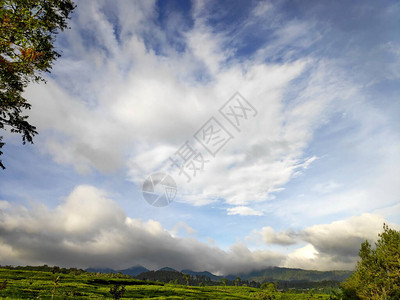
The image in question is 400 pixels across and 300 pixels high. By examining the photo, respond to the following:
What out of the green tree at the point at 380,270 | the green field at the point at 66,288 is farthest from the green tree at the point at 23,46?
the green tree at the point at 380,270

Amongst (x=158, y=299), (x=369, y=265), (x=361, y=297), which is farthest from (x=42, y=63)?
(x=361, y=297)

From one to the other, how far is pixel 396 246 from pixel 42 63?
227 feet

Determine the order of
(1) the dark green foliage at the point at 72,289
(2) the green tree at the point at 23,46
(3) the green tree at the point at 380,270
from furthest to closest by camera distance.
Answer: (3) the green tree at the point at 380,270 → (1) the dark green foliage at the point at 72,289 → (2) the green tree at the point at 23,46

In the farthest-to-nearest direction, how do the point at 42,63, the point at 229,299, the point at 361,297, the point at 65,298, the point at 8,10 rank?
the point at 229,299
the point at 361,297
the point at 65,298
the point at 42,63
the point at 8,10

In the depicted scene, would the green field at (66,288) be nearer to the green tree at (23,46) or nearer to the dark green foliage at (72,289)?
the dark green foliage at (72,289)

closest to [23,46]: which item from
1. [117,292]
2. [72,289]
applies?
[117,292]

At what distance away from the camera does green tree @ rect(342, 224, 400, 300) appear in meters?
48.2

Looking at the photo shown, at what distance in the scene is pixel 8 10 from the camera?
506 inches

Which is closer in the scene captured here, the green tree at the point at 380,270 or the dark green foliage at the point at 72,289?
the dark green foliage at the point at 72,289

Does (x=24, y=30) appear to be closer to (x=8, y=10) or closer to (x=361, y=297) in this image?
(x=8, y=10)

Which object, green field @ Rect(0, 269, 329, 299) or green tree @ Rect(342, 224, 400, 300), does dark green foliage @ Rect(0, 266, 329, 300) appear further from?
green tree @ Rect(342, 224, 400, 300)

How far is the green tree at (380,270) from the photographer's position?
158ft

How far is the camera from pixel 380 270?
52625mm

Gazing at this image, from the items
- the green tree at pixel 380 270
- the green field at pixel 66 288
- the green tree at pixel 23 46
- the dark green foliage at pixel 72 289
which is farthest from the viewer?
the green tree at pixel 380 270
